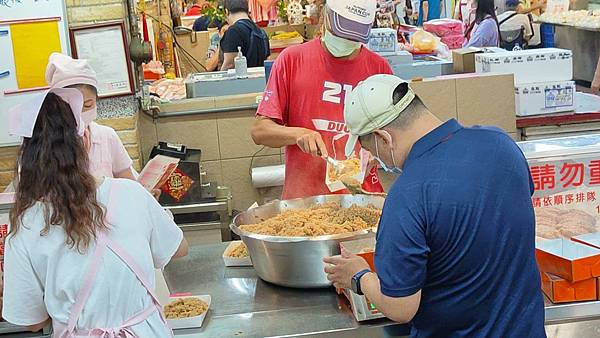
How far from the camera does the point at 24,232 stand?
2.23 metres

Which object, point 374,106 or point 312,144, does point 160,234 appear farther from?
point 312,144

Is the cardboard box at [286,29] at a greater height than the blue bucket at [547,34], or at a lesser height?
greater

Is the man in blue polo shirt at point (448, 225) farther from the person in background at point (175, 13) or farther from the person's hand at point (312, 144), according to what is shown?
the person in background at point (175, 13)

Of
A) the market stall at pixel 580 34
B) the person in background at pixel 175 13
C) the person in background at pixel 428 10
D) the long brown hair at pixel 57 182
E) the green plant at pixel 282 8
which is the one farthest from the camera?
the person in background at pixel 428 10

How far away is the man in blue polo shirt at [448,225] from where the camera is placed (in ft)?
6.57

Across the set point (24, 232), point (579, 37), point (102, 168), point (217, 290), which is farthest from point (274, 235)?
point (579, 37)

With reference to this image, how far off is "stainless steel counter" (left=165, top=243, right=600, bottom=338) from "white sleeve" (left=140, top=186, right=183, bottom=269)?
298mm

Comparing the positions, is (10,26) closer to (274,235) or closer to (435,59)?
(274,235)

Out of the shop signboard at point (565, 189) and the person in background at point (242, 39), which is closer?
the shop signboard at point (565, 189)

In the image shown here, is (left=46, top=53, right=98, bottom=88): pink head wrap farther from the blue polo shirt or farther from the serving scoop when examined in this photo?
the blue polo shirt

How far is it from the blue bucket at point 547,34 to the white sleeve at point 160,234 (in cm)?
984

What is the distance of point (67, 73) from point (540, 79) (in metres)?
3.14

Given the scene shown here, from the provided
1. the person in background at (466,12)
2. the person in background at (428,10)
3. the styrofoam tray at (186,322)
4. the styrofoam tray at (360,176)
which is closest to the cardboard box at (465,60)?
the styrofoam tray at (360,176)

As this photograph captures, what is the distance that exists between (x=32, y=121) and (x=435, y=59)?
15.0ft
